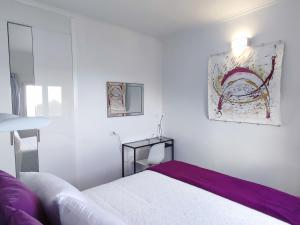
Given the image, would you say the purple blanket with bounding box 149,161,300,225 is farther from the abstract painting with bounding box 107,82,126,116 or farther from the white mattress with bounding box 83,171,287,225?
the abstract painting with bounding box 107,82,126,116

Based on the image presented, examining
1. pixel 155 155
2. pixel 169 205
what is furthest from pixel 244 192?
pixel 155 155

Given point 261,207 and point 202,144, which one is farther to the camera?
point 202,144

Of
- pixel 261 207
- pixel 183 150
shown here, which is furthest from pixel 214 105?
pixel 261 207

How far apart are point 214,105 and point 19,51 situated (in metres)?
2.47

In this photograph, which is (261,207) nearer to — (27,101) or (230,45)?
(230,45)

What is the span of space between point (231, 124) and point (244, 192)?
3.85 ft

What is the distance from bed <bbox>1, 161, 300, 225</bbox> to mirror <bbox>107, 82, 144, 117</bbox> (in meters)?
1.33

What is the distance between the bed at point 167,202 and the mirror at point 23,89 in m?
0.98

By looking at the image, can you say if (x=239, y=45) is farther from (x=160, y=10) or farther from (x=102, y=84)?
(x=102, y=84)

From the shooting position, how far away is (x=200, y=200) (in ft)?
5.14

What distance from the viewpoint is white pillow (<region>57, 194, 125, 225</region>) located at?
93 centimetres

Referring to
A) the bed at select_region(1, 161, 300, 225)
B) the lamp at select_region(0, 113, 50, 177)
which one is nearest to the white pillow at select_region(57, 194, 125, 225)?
the bed at select_region(1, 161, 300, 225)

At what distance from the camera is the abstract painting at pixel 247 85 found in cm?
224

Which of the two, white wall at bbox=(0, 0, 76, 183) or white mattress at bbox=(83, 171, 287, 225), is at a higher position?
white wall at bbox=(0, 0, 76, 183)
